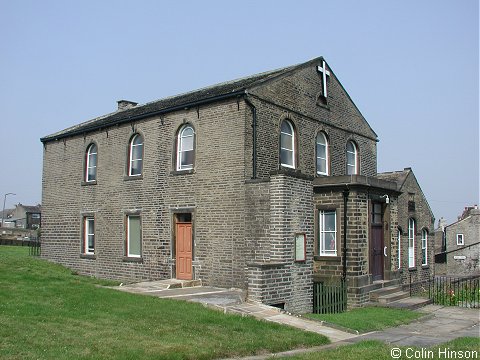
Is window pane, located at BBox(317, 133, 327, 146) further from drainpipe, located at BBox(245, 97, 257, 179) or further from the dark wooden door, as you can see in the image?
drainpipe, located at BBox(245, 97, 257, 179)

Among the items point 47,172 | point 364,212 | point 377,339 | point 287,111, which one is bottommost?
point 377,339

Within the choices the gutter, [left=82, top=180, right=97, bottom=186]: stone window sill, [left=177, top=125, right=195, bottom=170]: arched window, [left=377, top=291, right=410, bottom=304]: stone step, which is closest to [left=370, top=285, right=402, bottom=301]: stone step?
[left=377, top=291, right=410, bottom=304]: stone step

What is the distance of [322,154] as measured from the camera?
Result: 2253 cm

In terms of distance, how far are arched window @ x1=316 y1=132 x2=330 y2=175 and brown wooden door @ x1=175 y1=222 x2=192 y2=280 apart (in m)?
6.02

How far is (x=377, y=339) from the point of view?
12.6 meters

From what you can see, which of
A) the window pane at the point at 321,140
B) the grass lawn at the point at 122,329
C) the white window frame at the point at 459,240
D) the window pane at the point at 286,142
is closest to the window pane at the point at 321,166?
the window pane at the point at 321,140

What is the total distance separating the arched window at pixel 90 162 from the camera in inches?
974

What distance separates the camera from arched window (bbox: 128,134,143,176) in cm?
2239

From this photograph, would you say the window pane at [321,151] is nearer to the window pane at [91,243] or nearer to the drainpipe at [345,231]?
the drainpipe at [345,231]

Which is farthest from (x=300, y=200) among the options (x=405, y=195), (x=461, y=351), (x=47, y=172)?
(x=47, y=172)

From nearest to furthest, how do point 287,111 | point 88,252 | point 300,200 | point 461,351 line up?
point 461,351
point 300,200
point 287,111
point 88,252

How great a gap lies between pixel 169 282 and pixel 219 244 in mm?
2324

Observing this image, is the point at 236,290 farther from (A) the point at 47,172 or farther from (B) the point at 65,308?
(A) the point at 47,172

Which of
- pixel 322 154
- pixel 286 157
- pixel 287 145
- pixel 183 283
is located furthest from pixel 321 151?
pixel 183 283
